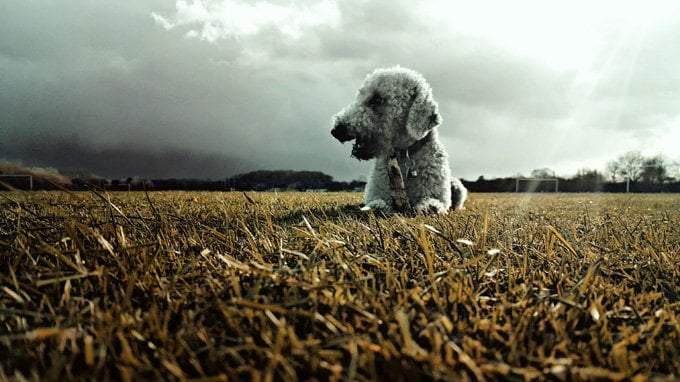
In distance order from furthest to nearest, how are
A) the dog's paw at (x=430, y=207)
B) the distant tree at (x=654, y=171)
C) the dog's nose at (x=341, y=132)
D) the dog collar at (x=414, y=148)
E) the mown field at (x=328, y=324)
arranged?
1. the distant tree at (x=654, y=171)
2. the dog collar at (x=414, y=148)
3. the dog's nose at (x=341, y=132)
4. the dog's paw at (x=430, y=207)
5. the mown field at (x=328, y=324)

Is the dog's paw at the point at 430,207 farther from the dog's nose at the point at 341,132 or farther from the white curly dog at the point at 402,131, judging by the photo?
the dog's nose at the point at 341,132

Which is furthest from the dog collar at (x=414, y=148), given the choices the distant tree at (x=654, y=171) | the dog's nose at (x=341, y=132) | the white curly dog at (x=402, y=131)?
the distant tree at (x=654, y=171)

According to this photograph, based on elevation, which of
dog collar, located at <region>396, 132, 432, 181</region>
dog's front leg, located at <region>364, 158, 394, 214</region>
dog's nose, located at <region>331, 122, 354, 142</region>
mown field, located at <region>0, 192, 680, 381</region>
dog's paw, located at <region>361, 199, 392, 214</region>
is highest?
dog's nose, located at <region>331, 122, 354, 142</region>

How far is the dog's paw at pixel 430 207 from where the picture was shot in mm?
4850

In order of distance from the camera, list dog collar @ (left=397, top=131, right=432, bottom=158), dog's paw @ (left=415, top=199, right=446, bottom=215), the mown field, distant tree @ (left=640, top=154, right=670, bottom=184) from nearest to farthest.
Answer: the mown field
dog's paw @ (left=415, top=199, right=446, bottom=215)
dog collar @ (left=397, top=131, right=432, bottom=158)
distant tree @ (left=640, top=154, right=670, bottom=184)

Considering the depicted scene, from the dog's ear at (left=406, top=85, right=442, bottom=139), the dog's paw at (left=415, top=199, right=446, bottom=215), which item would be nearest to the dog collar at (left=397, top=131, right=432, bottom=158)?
the dog's ear at (left=406, top=85, right=442, bottom=139)

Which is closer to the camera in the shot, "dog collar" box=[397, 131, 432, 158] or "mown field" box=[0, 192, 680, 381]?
"mown field" box=[0, 192, 680, 381]

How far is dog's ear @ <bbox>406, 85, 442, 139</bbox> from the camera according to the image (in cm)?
A: 489

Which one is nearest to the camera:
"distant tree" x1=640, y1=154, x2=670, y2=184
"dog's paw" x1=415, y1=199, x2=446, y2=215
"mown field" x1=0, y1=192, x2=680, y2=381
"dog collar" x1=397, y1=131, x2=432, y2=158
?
"mown field" x1=0, y1=192, x2=680, y2=381

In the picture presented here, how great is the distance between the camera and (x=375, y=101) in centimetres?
508

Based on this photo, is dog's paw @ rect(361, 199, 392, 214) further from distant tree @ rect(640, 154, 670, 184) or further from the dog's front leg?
distant tree @ rect(640, 154, 670, 184)

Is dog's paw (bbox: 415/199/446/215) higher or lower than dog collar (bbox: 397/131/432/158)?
lower

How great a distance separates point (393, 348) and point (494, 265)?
1009 mm

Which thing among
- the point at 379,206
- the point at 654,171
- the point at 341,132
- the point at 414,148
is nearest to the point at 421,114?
the point at 414,148
